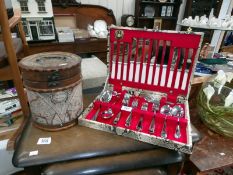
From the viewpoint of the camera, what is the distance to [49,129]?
675 mm

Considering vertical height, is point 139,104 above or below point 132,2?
below

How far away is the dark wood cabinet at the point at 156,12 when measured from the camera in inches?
96.7

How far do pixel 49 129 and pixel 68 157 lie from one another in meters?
0.14

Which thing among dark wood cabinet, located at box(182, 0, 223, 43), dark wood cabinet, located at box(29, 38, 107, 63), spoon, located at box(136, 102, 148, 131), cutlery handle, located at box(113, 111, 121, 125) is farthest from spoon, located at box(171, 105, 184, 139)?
dark wood cabinet, located at box(182, 0, 223, 43)

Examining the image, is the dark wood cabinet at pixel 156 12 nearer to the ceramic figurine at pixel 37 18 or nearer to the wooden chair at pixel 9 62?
the ceramic figurine at pixel 37 18

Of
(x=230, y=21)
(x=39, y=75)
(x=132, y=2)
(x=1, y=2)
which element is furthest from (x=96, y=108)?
(x=132, y=2)

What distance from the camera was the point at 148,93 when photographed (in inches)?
33.6

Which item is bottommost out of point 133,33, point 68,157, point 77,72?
point 68,157

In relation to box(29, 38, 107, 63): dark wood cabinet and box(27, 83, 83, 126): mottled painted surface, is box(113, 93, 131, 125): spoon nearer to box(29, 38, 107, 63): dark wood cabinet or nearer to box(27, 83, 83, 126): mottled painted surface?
box(27, 83, 83, 126): mottled painted surface

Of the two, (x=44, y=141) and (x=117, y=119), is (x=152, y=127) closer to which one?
(x=117, y=119)

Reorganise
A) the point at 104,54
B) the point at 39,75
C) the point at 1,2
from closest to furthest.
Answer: the point at 39,75 → the point at 1,2 → the point at 104,54

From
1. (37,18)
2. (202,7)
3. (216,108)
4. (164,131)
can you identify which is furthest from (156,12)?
(164,131)

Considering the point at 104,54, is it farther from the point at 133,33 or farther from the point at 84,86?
the point at 133,33

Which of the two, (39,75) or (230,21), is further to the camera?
(230,21)
